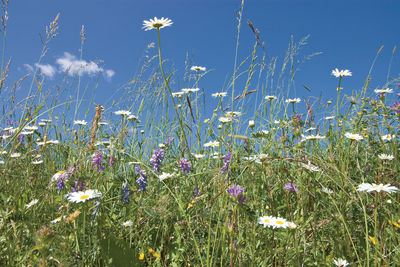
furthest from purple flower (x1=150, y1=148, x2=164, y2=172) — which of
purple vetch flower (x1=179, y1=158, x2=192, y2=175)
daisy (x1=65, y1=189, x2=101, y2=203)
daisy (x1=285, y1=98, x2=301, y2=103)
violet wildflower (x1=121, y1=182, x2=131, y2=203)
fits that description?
daisy (x1=285, y1=98, x2=301, y2=103)

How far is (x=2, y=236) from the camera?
1.52m

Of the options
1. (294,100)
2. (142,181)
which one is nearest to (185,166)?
(142,181)

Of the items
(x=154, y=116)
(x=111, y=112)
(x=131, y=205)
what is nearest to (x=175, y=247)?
(x=131, y=205)

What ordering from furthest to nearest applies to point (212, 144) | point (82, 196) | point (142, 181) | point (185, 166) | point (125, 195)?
point (212, 144) < point (185, 166) < point (142, 181) < point (125, 195) < point (82, 196)

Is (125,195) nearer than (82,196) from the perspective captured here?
No

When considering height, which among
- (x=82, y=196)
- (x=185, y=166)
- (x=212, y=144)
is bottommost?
(x=212, y=144)

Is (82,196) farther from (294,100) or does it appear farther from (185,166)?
(294,100)

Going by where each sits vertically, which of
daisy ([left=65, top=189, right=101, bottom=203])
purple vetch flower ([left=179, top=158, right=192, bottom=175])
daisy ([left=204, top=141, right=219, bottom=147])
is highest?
daisy ([left=65, top=189, right=101, bottom=203])

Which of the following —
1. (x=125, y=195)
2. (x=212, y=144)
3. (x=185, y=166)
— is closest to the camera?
(x=125, y=195)

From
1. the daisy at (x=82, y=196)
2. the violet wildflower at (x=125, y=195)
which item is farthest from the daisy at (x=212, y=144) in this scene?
the daisy at (x=82, y=196)

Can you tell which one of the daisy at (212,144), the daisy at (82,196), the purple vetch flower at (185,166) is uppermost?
the daisy at (82,196)

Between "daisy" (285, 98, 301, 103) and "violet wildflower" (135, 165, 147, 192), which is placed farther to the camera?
"daisy" (285, 98, 301, 103)

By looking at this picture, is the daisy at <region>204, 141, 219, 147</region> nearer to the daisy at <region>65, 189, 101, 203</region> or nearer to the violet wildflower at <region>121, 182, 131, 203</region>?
the violet wildflower at <region>121, 182, 131, 203</region>

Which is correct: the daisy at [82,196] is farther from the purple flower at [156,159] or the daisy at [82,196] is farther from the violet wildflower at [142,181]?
the purple flower at [156,159]
